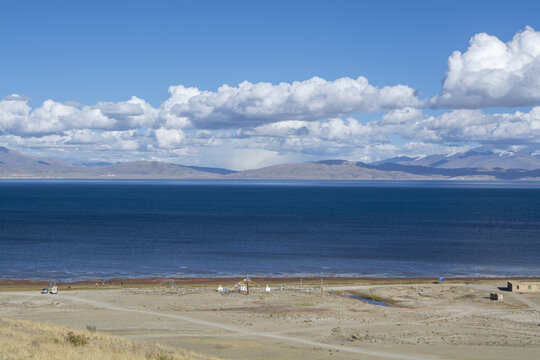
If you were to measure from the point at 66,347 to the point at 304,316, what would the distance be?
32.8 metres

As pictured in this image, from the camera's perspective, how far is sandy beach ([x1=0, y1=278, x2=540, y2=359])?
47.6 meters

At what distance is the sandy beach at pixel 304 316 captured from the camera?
4756 centimetres

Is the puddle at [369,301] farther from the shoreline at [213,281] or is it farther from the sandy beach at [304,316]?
the shoreline at [213,281]

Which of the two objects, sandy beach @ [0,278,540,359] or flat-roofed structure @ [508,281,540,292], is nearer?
sandy beach @ [0,278,540,359]

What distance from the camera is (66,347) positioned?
33219 millimetres

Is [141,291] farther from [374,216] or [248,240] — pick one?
[374,216]

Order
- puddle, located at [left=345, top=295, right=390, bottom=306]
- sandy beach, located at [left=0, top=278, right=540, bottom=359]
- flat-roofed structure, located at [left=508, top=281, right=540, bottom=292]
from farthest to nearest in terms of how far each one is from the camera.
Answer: flat-roofed structure, located at [left=508, top=281, right=540, bottom=292], puddle, located at [left=345, top=295, right=390, bottom=306], sandy beach, located at [left=0, top=278, right=540, bottom=359]

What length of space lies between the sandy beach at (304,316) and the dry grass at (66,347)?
9769mm

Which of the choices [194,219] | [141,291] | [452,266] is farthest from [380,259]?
[194,219]

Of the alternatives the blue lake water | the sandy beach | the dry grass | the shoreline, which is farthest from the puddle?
the dry grass

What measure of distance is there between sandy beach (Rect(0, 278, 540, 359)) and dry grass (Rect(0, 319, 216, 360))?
9769 mm

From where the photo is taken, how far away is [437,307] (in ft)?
224

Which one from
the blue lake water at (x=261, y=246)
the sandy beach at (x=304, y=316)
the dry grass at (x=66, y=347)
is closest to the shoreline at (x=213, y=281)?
the sandy beach at (x=304, y=316)

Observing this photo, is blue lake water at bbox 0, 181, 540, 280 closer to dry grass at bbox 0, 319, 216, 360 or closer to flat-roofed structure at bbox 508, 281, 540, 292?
flat-roofed structure at bbox 508, 281, 540, 292
